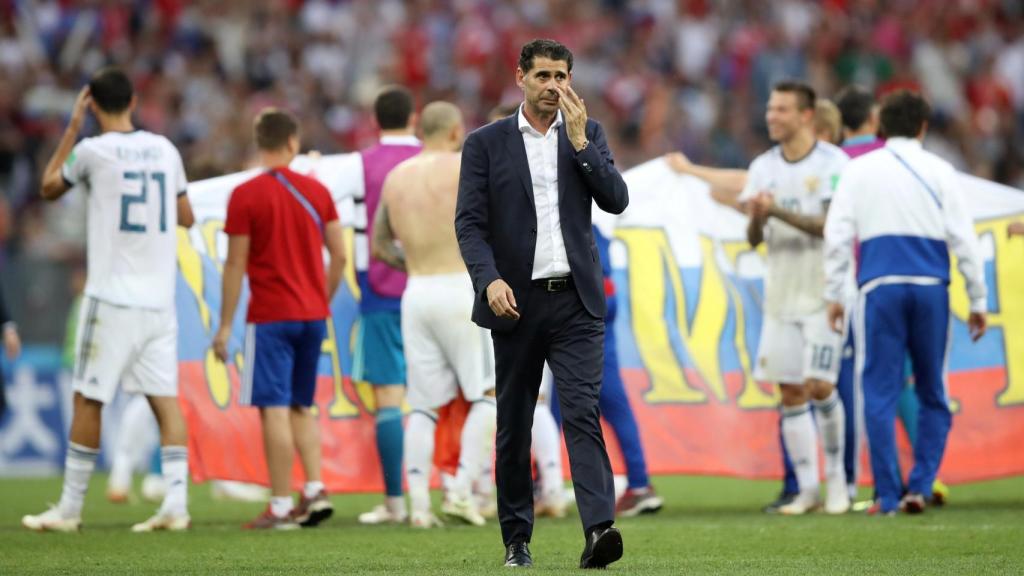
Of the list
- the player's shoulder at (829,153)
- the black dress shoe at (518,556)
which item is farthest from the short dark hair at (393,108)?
the black dress shoe at (518,556)

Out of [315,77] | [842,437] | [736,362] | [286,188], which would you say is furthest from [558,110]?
[315,77]

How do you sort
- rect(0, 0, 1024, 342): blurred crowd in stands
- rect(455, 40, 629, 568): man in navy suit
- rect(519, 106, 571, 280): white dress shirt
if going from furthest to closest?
rect(0, 0, 1024, 342): blurred crowd in stands
rect(519, 106, 571, 280): white dress shirt
rect(455, 40, 629, 568): man in navy suit

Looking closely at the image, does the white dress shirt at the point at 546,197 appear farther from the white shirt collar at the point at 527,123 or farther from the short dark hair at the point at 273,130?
the short dark hair at the point at 273,130

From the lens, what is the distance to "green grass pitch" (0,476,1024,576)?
7438 millimetres

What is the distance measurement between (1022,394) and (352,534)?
16.7 ft

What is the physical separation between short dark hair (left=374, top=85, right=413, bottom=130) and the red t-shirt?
813 millimetres

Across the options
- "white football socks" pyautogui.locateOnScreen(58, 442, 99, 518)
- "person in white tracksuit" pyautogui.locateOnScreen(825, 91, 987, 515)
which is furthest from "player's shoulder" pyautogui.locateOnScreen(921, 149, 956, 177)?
"white football socks" pyautogui.locateOnScreen(58, 442, 99, 518)

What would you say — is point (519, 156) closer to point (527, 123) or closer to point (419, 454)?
point (527, 123)

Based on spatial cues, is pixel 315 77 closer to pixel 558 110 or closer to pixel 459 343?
pixel 459 343

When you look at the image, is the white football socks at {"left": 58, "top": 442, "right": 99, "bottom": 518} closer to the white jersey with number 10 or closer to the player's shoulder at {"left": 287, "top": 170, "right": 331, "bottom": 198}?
the white jersey with number 10

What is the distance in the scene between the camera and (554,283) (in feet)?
23.8

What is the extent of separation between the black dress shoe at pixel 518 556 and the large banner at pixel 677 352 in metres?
4.08

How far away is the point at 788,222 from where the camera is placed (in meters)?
10.7

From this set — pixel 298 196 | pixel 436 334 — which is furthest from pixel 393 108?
pixel 436 334
